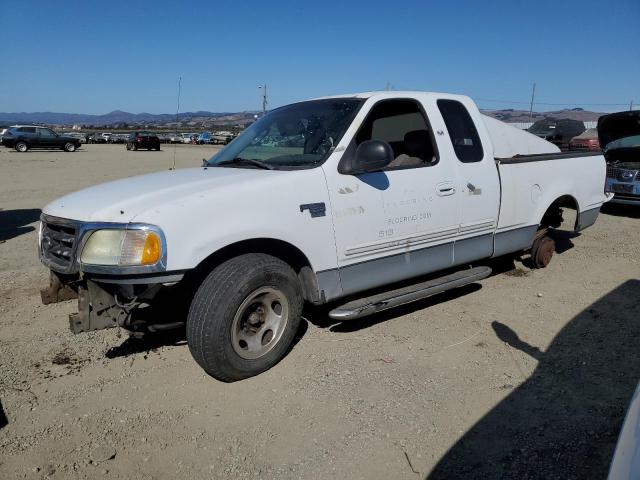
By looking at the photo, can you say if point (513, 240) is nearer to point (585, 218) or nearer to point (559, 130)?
point (585, 218)

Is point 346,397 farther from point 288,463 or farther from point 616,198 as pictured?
point 616,198

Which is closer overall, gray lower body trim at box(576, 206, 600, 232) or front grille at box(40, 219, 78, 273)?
front grille at box(40, 219, 78, 273)

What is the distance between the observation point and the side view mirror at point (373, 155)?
365cm

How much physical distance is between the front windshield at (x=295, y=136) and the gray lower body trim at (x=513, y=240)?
6.94 ft

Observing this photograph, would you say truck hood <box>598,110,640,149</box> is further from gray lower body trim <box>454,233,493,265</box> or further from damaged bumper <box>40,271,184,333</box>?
damaged bumper <box>40,271,184,333</box>

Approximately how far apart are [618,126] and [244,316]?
9.63 metres

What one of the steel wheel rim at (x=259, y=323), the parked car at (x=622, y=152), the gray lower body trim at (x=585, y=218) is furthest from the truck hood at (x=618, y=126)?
the steel wheel rim at (x=259, y=323)

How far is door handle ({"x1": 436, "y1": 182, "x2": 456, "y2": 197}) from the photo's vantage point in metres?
4.32

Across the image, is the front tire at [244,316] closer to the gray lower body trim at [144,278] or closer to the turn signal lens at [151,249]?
the gray lower body trim at [144,278]

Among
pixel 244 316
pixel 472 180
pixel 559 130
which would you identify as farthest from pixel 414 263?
pixel 559 130

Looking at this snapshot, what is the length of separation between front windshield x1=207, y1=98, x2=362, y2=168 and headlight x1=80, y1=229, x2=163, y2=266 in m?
1.22

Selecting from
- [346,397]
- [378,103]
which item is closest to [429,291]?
[346,397]

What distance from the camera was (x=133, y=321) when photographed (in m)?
3.37

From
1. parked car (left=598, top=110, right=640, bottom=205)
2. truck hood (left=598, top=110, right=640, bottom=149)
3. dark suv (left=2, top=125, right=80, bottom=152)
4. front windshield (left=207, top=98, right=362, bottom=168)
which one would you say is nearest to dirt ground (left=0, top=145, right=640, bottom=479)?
front windshield (left=207, top=98, right=362, bottom=168)
